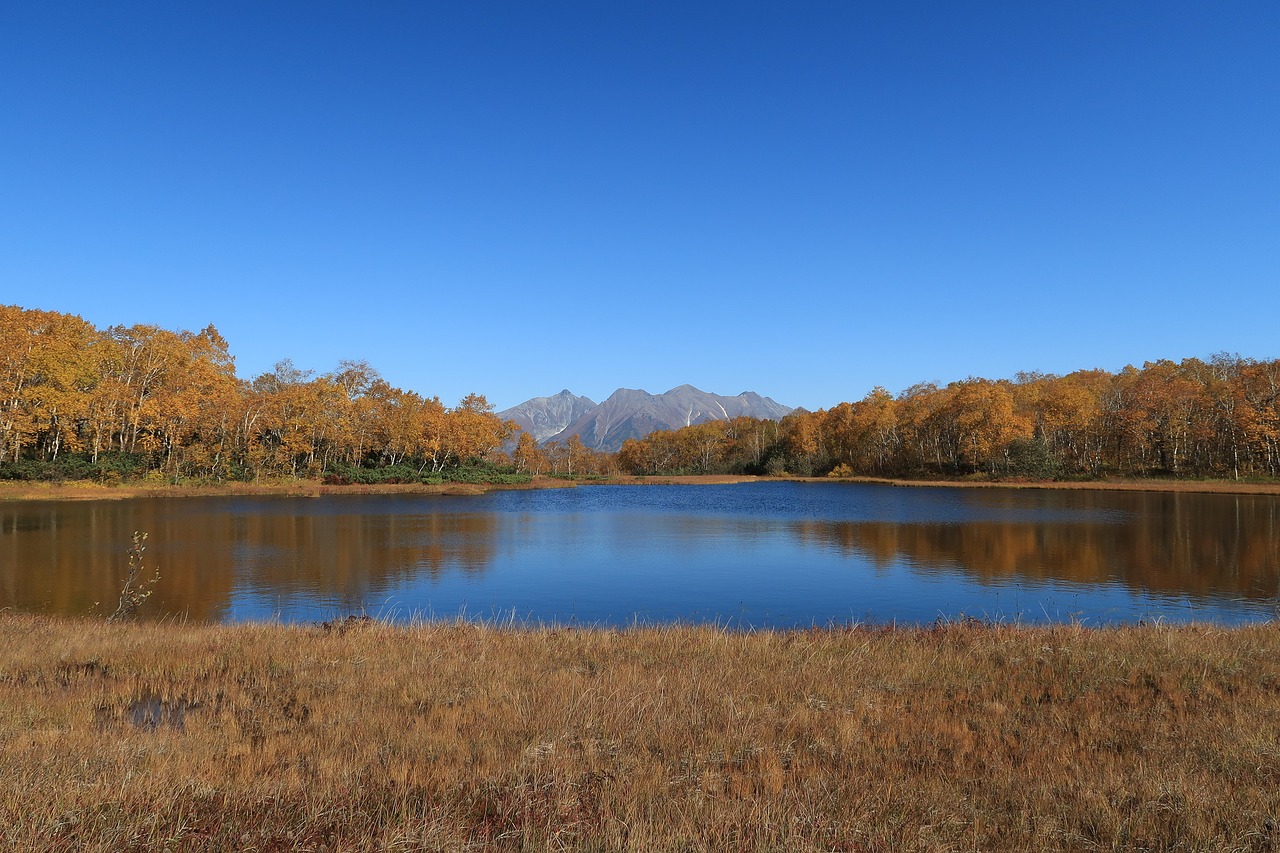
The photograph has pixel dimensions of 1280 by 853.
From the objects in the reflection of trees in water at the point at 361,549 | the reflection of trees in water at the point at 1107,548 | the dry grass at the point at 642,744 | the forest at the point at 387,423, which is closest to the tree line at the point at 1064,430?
the forest at the point at 387,423

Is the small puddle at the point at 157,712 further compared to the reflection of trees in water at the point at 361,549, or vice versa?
the reflection of trees in water at the point at 361,549

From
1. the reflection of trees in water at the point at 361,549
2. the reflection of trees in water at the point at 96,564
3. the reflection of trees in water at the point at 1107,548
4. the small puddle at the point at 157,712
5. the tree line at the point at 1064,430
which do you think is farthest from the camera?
the tree line at the point at 1064,430

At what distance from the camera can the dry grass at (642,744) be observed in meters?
4.63

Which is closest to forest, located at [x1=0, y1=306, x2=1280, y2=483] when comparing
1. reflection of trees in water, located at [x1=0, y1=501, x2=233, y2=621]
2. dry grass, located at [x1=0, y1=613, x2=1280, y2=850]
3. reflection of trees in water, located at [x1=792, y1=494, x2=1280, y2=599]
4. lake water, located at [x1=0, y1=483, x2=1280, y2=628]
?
lake water, located at [x1=0, y1=483, x2=1280, y2=628]

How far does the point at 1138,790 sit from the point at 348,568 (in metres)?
23.0

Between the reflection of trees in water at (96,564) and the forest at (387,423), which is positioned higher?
the forest at (387,423)

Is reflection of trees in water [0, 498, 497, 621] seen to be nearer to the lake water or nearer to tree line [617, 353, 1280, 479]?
the lake water

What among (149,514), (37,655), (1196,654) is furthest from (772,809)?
(149,514)

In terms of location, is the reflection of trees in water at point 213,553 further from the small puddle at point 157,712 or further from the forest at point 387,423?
the forest at point 387,423

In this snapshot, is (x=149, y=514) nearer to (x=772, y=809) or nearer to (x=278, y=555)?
(x=278, y=555)

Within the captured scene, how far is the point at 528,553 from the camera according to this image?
2820 centimetres

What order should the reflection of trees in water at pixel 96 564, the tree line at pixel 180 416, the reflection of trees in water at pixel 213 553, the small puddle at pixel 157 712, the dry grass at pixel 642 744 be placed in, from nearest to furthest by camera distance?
1. the dry grass at pixel 642 744
2. the small puddle at pixel 157 712
3. the reflection of trees in water at pixel 96 564
4. the reflection of trees in water at pixel 213 553
5. the tree line at pixel 180 416

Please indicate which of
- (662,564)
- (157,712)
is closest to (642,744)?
(157,712)

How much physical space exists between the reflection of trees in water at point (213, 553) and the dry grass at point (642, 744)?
28.7 feet
